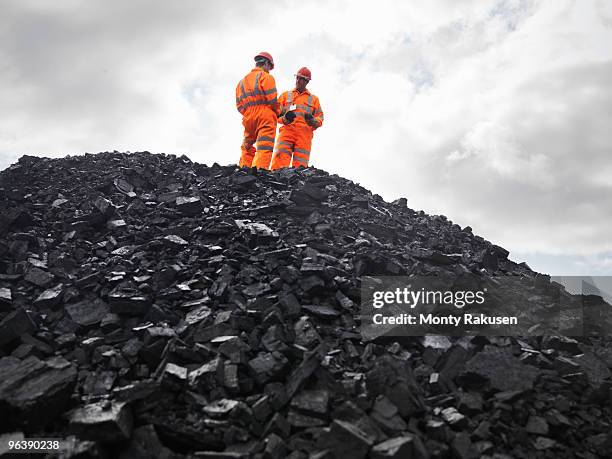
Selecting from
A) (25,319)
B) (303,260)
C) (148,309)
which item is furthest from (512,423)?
(25,319)

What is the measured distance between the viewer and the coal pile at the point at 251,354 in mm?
3715

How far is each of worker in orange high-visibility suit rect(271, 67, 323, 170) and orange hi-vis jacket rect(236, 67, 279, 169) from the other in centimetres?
55

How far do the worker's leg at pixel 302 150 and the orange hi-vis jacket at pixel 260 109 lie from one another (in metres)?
1.00

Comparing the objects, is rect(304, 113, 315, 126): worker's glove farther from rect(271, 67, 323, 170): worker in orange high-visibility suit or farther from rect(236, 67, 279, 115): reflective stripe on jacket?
rect(236, 67, 279, 115): reflective stripe on jacket

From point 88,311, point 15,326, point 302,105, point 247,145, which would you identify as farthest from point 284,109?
point 15,326

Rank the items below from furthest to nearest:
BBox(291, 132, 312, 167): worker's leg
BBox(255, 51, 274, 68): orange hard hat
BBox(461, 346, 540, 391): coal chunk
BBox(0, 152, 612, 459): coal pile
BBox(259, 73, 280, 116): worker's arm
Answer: BBox(291, 132, 312, 167): worker's leg
BBox(255, 51, 274, 68): orange hard hat
BBox(259, 73, 280, 116): worker's arm
BBox(461, 346, 540, 391): coal chunk
BBox(0, 152, 612, 459): coal pile

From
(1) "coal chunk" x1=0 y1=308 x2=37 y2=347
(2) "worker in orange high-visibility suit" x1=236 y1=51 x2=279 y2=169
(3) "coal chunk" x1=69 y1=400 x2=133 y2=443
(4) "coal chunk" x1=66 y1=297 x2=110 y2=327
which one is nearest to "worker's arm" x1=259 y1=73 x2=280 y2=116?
(2) "worker in orange high-visibility suit" x1=236 y1=51 x2=279 y2=169

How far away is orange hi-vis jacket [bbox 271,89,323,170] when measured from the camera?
11.6 meters

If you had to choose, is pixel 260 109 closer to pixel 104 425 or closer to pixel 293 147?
pixel 293 147

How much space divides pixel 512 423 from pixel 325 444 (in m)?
1.97

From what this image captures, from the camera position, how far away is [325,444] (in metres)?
3.47

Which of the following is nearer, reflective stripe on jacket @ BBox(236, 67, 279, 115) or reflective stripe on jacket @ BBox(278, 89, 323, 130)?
reflective stripe on jacket @ BBox(236, 67, 279, 115)

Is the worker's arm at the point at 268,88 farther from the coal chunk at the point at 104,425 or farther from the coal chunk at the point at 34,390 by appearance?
the coal chunk at the point at 104,425

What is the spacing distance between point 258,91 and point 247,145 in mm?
1559
